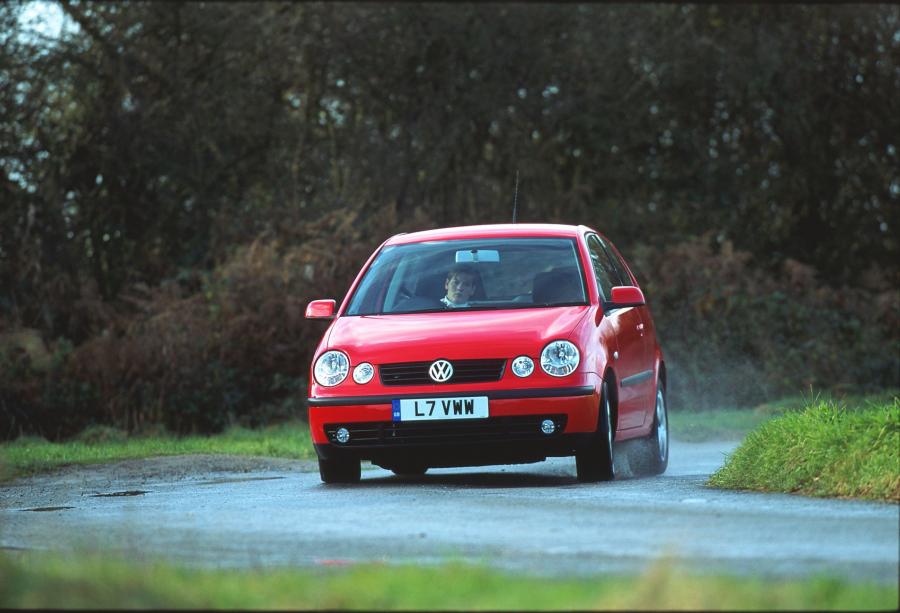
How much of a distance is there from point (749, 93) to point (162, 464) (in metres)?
17.7

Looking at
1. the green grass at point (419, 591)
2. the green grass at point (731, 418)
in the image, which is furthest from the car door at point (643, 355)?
the green grass at point (419, 591)

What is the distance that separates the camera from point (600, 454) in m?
10.6

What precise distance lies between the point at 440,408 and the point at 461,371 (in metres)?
0.28

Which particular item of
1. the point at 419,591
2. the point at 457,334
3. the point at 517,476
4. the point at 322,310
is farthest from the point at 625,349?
the point at 419,591

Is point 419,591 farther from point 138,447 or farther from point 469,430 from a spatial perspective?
point 138,447

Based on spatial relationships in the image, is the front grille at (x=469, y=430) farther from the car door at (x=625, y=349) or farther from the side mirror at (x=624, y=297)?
the side mirror at (x=624, y=297)

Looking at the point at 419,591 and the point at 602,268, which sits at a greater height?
the point at 602,268

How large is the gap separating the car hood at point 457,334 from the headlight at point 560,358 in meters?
0.05

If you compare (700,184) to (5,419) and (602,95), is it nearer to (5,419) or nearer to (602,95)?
(602,95)

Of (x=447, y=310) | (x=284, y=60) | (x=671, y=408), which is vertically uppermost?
(x=284, y=60)

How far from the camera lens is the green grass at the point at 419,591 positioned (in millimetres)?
5098

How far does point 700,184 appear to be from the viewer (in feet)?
97.4

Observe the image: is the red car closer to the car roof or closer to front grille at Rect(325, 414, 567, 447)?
front grille at Rect(325, 414, 567, 447)

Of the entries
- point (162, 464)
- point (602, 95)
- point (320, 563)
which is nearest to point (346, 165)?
point (602, 95)
